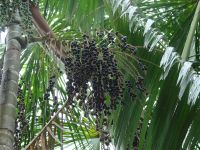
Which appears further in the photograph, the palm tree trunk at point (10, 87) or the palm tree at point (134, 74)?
the palm tree at point (134, 74)

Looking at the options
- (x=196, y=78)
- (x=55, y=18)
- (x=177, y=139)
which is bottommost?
(x=177, y=139)

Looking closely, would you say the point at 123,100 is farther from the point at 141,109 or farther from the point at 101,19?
the point at 101,19

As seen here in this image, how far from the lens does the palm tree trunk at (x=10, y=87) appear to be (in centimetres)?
196

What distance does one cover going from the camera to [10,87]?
2.26m

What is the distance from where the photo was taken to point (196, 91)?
6.54ft

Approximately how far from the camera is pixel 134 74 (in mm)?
2572

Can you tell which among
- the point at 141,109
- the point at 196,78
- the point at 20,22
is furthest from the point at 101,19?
the point at 196,78

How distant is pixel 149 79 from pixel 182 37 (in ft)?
1.17

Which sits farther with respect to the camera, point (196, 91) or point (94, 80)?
point (94, 80)

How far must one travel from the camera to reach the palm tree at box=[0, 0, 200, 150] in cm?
217

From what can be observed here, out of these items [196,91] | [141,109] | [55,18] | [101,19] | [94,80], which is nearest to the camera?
[196,91]

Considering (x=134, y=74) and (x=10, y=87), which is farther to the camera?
(x=134, y=74)

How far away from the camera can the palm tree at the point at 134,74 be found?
217 centimetres

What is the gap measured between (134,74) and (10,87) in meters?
0.72
